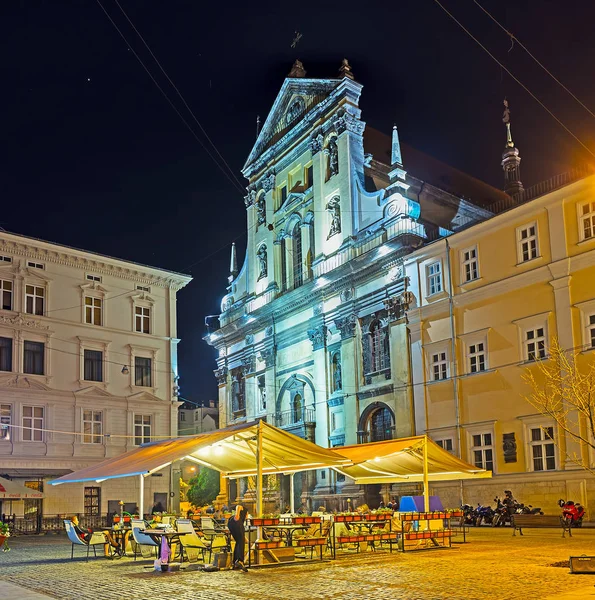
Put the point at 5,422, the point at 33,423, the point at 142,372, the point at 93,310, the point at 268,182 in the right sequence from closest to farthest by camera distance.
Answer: the point at 5,422, the point at 33,423, the point at 93,310, the point at 142,372, the point at 268,182

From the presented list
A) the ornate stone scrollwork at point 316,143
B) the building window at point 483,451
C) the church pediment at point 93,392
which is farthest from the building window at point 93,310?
the building window at point 483,451

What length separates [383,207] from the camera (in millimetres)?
38438

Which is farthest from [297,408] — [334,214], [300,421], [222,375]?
[334,214]

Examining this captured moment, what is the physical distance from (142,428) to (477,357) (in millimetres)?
20481

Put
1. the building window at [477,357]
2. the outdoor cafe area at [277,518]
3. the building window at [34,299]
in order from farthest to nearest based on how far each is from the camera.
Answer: the building window at [34,299], the building window at [477,357], the outdoor cafe area at [277,518]

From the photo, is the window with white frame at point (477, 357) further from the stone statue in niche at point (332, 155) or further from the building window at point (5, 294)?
the building window at point (5, 294)

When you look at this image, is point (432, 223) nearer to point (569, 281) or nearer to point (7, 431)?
point (569, 281)

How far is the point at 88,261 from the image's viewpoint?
42688mm

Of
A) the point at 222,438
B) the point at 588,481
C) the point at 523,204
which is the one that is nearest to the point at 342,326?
the point at 523,204

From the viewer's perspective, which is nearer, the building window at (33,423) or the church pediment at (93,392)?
the building window at (33,423)

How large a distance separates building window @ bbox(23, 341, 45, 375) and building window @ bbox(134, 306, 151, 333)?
601 cm

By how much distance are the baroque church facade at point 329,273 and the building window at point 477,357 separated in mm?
3501

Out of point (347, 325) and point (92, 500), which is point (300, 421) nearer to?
point (347, 325)

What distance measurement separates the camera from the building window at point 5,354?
38.8 m
